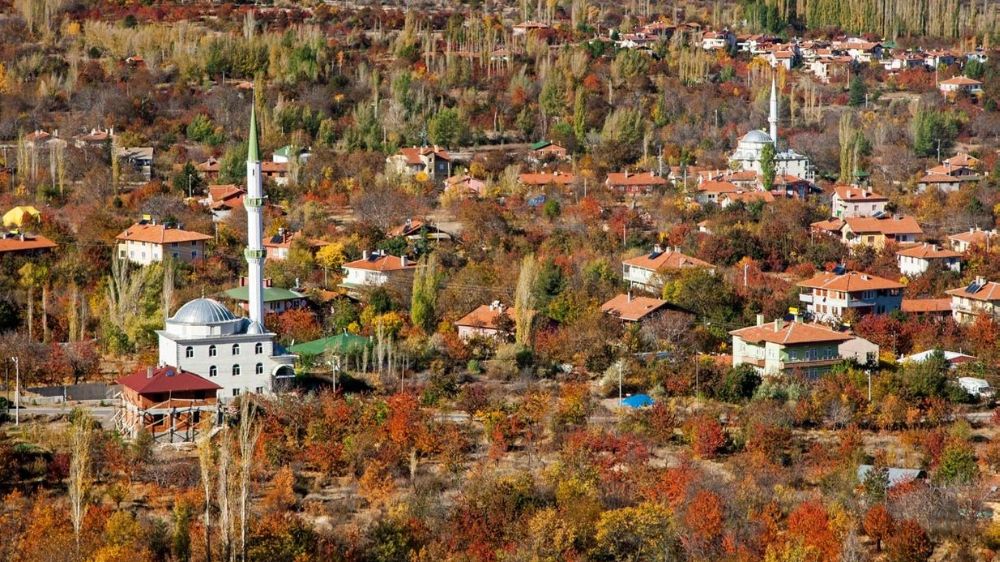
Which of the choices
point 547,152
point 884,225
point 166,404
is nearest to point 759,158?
point 547,152

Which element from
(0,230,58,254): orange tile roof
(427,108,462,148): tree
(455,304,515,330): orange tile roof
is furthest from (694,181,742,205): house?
(0,230,58,254): orange tile roof

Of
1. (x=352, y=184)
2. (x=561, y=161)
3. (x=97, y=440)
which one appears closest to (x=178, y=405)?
(x=97, y=440)

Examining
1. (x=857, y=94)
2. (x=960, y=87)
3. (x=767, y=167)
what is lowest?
(x=767, y=167)

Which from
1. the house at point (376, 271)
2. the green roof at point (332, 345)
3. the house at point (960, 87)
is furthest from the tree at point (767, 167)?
the green roof at point (332, 345)

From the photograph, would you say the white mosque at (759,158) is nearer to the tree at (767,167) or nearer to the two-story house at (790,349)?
the tree at (767,167)

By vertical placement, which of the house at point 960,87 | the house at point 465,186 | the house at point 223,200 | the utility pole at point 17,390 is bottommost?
the utility pole at point 17,390

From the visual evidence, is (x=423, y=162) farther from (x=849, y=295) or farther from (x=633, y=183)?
(x=849, y=295)

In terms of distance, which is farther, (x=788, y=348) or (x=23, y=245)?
(x=23, y=245)

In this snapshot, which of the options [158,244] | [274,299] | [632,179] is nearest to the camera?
[274,299]
